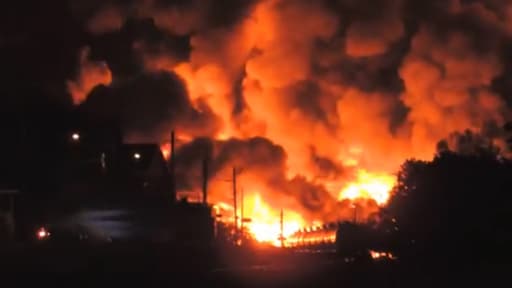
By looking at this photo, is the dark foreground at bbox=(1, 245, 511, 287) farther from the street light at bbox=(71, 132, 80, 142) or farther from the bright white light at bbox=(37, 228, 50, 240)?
the street light at bbox=(71, 132, 80, 142)

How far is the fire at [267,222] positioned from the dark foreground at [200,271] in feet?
129

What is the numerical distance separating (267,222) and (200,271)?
49.2m

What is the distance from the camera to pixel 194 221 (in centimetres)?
6166

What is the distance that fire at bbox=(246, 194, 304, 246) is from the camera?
7988cm

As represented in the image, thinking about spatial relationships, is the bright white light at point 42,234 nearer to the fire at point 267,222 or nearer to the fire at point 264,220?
the fire at point 264,220

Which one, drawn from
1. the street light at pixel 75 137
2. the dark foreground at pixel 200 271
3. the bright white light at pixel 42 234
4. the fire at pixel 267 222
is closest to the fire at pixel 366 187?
the fire at pixel 267 222

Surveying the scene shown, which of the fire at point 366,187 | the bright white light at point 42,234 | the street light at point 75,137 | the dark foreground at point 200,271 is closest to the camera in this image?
the dark foreground at point 200,271

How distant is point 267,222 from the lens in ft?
268

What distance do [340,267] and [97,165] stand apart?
34.2 meters

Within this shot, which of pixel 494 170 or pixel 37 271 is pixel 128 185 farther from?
pixel 37 271

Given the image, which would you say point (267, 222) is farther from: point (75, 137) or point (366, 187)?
point (75, 137)

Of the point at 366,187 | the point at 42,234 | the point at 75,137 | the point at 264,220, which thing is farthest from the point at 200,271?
the point at 366,187

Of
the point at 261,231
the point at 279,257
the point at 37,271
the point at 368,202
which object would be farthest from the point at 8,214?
the point at 368,202

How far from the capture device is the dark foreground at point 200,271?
95.7ft
